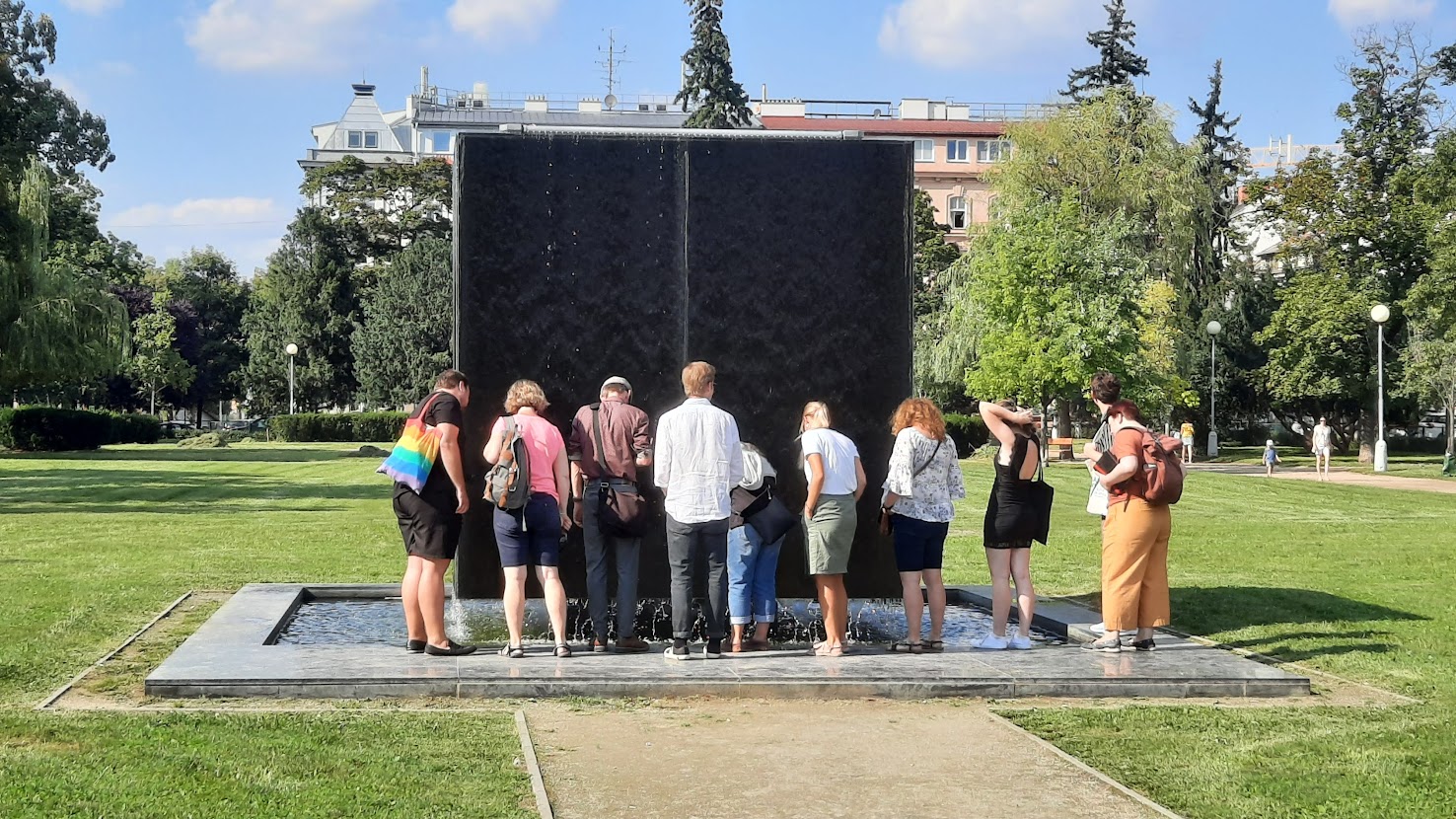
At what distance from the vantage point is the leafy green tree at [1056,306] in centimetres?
4497

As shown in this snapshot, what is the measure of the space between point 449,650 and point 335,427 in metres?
58.0

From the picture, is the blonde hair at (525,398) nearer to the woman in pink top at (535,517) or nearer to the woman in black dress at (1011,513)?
A: the woman in pink top at (535,517)

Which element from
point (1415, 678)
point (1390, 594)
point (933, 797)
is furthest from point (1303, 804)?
point (1390, 594)

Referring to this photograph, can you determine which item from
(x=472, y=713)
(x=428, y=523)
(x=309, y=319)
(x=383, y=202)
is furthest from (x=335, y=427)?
(x=472, y=713)

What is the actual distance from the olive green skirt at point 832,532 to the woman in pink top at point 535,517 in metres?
1.53

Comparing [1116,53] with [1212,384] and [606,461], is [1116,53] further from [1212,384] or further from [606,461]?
[606,461]

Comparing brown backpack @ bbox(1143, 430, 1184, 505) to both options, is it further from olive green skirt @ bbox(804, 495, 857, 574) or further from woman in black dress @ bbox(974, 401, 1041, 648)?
olive green skirt @ bbox(804, 495, 857, 574)

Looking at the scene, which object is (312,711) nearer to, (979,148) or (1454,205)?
(1454,205)

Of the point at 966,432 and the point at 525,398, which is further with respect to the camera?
the point at 966,432

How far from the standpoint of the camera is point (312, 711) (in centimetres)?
739

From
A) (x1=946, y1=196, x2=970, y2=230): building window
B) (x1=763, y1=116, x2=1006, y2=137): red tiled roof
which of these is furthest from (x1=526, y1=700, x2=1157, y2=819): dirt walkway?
(x1=946, y1=196, x2=970, y2=230): building window

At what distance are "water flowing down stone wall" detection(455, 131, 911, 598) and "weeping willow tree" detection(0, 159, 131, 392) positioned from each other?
28.5 metres

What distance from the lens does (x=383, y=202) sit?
77625 millimetres

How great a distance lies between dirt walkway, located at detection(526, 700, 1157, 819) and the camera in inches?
227
